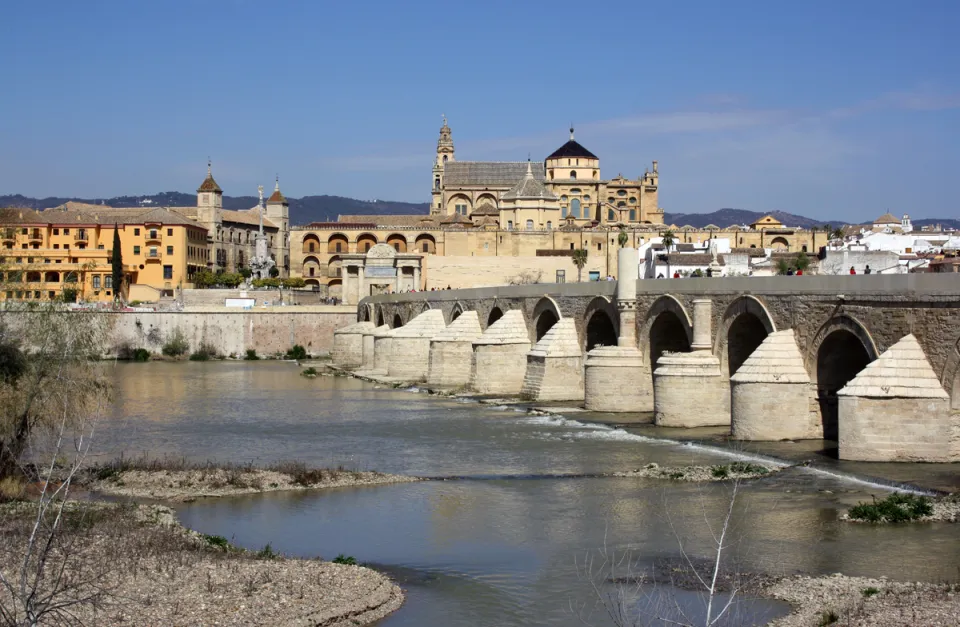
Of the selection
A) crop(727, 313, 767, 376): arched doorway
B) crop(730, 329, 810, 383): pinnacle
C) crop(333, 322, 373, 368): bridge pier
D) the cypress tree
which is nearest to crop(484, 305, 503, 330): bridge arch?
crop(333, 322, 373, 368): bridge pier

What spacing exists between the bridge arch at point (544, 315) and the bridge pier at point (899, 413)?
18.6 m

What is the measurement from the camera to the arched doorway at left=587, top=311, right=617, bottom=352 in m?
39.9

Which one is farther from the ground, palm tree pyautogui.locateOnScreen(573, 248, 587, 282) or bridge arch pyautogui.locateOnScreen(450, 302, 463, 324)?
palm tree pyautogui.locateOnScreen(573, 248, 587, 282)

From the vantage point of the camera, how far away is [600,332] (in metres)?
40.7

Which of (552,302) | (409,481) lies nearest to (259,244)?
(552,302)

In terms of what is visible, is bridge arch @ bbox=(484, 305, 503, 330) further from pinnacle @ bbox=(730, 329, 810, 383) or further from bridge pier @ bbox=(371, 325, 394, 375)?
pinnacle @ bbox=(730, 329, 810, 383)

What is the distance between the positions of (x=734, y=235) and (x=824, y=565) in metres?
85.2

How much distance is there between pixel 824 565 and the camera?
16281 mm

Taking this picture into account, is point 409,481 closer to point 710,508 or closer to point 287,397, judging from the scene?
point 710,508

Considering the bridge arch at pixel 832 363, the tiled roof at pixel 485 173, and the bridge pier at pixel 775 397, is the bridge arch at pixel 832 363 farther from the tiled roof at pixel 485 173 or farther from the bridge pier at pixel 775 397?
the tiled roof at pixel 485 173

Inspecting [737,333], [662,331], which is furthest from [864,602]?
[662,331]

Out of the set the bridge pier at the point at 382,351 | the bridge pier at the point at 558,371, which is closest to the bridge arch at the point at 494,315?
the bridge pier at the point at 382,351

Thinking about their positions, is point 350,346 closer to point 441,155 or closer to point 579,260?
point 579,260

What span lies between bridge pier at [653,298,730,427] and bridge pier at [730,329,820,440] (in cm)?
326
